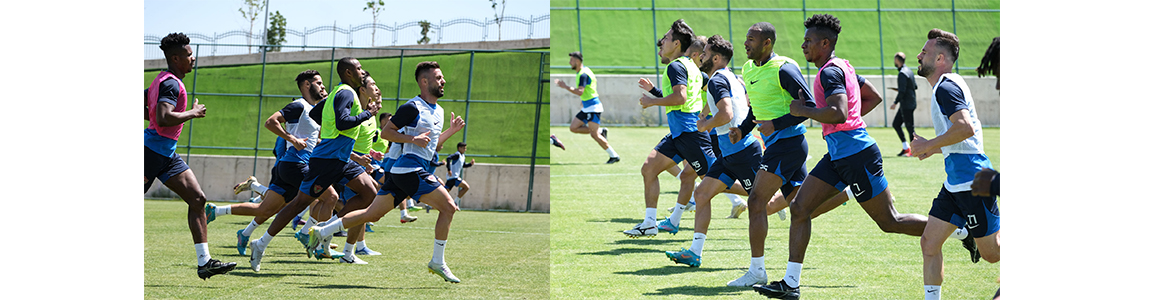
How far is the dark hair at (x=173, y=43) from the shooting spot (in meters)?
5.30

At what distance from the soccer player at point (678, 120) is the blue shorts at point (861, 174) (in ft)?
5.88

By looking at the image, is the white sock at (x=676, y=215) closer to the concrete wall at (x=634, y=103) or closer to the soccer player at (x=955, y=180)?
the soccer player at (x=955, y=180)

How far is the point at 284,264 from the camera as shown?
6.68m

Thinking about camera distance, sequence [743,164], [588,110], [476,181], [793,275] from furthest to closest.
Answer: [588,110]
[476,181]
[743,164]
[793,275]

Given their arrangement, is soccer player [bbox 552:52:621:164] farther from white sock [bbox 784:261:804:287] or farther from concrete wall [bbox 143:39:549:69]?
white sock [bbox 784:261:804:287]

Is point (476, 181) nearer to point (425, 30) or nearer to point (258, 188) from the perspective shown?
point (425, 30)

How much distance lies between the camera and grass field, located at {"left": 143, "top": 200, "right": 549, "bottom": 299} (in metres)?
5.41

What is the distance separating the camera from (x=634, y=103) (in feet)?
75.5

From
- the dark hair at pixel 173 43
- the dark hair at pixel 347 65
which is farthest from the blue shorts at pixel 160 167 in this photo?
the dark hair at pixel 347 65

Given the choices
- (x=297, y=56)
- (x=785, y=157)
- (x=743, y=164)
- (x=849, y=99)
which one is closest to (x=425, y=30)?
(x=297, y=56)

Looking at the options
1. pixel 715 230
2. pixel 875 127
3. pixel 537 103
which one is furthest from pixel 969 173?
pixel 875 127

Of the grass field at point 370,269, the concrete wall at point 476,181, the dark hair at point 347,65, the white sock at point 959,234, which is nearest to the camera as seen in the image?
the white sock at point 959,234

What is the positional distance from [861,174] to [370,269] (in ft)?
11.9
